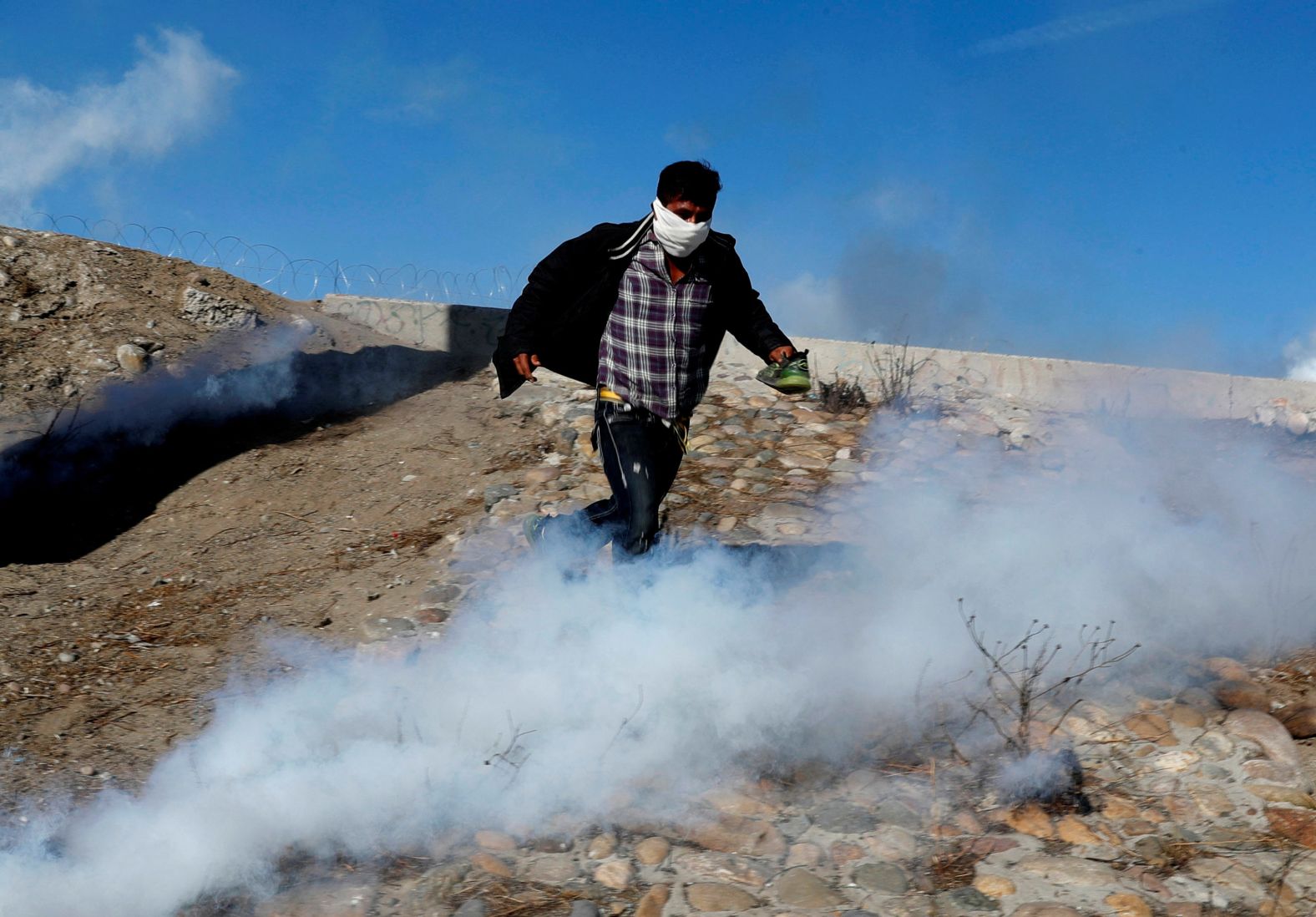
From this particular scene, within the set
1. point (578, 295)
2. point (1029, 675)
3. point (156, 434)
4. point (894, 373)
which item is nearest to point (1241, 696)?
point (1029, 675)

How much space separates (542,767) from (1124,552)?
2.72 meters

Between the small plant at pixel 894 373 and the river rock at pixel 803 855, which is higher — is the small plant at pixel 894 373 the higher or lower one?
the higher one

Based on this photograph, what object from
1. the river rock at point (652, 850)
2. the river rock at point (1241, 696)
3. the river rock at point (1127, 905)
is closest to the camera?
the river rock at point (1127, 905)

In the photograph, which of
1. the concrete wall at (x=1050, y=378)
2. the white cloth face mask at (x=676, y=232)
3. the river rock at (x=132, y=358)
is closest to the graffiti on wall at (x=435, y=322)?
the concrete wall at (x=1050, y=378)

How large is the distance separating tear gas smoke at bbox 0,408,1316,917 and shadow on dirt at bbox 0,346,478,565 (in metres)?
2.49

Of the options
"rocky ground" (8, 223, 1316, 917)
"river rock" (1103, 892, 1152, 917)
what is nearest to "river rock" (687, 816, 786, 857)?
"rocky ground" (8, 223, 1316, 917)

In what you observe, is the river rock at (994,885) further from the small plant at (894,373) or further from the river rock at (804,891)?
the small plant at (894,373)

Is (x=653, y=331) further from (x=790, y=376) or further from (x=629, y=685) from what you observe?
(x=629, y=685)

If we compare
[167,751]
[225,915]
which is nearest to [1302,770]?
[225,915]

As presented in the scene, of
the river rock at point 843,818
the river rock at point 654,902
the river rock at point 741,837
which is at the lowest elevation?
the river rock at point 654,902

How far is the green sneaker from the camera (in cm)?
354

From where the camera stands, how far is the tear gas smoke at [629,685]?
8.57ft

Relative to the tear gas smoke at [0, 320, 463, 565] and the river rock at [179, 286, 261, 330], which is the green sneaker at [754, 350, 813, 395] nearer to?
the tear gas smoke at [0, 320, 463, 565]

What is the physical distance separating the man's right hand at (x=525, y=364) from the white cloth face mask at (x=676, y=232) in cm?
59
